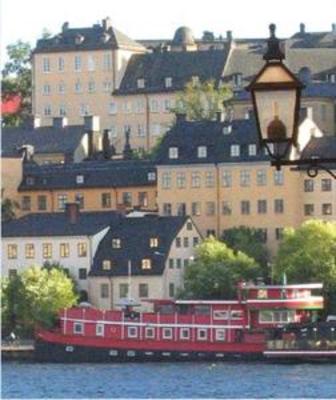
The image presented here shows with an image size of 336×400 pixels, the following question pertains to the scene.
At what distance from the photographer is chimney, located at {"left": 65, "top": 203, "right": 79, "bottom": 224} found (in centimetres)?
7575

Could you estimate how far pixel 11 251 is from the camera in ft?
251

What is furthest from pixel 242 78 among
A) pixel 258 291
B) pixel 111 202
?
pixel 258 291

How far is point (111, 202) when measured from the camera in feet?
268

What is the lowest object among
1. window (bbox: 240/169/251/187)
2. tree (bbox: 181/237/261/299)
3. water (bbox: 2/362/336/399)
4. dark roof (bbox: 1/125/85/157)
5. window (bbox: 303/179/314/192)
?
water (bbox: 2/362/336/399)

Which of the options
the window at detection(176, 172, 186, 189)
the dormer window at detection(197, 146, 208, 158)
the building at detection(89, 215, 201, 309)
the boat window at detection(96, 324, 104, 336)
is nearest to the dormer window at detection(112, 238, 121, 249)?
the building at detection(89, 215, 201, 309)

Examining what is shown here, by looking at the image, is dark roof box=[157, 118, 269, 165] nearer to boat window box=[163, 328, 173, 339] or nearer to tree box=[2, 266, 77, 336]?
tree box=[2, 266, 77, 336]

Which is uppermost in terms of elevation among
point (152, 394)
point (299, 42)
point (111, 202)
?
point (299, 42)

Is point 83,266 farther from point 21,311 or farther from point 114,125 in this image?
point 114,125

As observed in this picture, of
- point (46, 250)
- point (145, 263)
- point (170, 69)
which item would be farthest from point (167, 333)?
point (170, 69)

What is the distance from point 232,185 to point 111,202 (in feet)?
20.1

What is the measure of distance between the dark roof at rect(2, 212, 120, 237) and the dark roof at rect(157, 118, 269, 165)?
277cm

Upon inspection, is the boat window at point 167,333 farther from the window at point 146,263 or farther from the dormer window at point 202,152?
the dormer window at point 202,152

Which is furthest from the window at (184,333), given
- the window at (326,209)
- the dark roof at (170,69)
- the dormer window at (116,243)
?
the dark roof at (170,69)

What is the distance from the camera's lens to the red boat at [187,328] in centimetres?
6769
